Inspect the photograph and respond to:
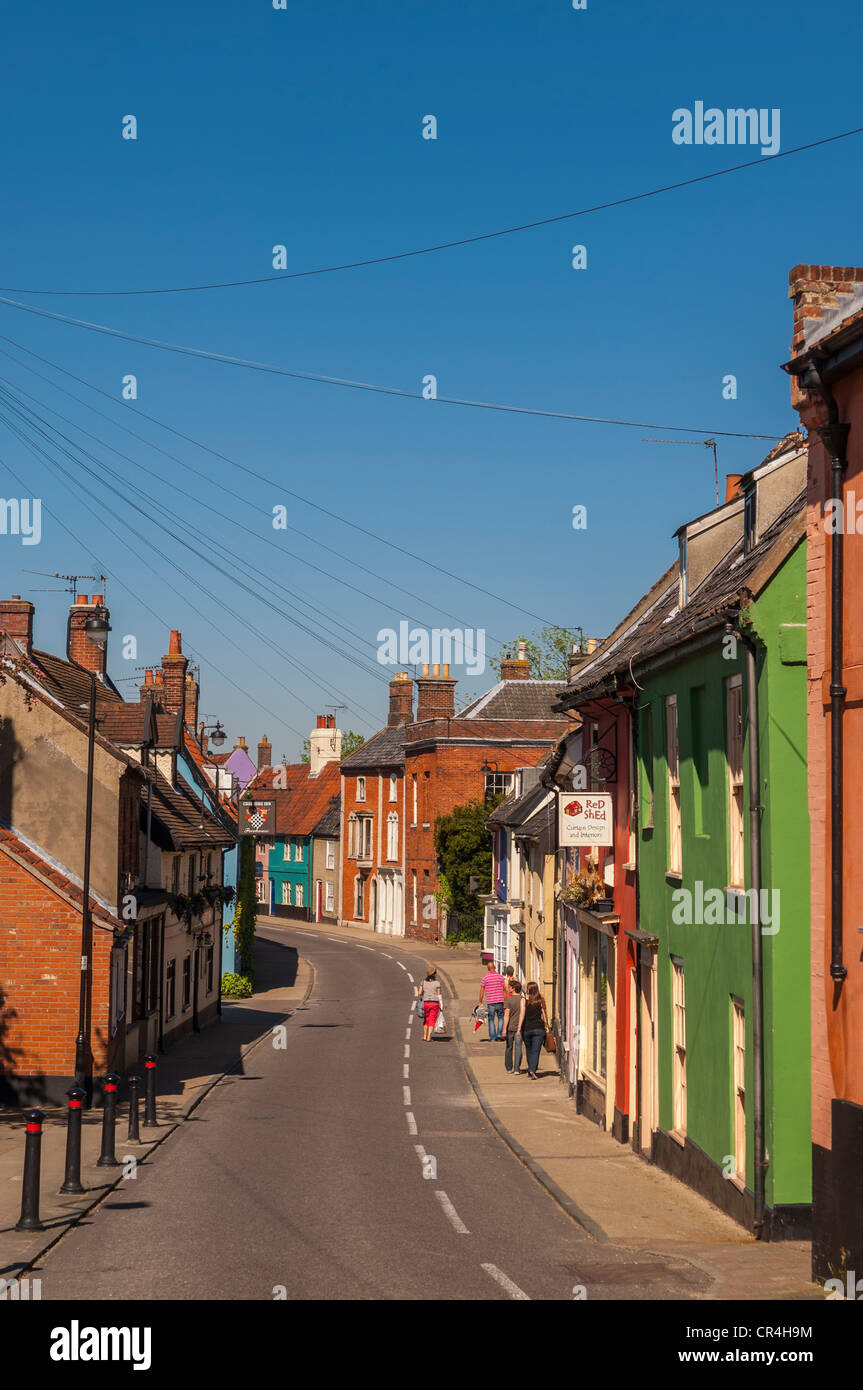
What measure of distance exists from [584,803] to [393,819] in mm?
52642

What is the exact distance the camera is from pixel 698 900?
59.2ft

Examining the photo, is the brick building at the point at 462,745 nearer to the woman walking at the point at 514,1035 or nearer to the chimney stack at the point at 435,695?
Answer: the chimney stack at the point at 435,695

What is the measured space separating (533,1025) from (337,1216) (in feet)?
50.3

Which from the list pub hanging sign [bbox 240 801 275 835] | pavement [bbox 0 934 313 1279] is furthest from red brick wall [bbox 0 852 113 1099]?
pub hanging sign [bbox 240 801 275 835]

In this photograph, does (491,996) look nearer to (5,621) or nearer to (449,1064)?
(449,1064)

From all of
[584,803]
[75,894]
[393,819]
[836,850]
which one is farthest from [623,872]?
[393,819]

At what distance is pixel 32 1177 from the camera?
14.8 m

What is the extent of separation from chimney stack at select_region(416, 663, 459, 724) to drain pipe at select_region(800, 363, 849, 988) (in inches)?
2300

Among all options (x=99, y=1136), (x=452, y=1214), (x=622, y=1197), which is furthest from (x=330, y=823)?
(x=452, y=1214)

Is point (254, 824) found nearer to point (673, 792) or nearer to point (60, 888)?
point (60, 888)

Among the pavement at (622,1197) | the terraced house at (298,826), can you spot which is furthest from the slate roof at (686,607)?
the terraced house at (298,826)

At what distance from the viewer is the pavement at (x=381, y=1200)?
13.1m

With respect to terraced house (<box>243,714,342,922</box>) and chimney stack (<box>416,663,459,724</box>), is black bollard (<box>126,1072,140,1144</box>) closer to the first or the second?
chimney stack (<box>416,663,459,724</box>)

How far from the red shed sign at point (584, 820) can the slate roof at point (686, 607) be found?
1888 mm
